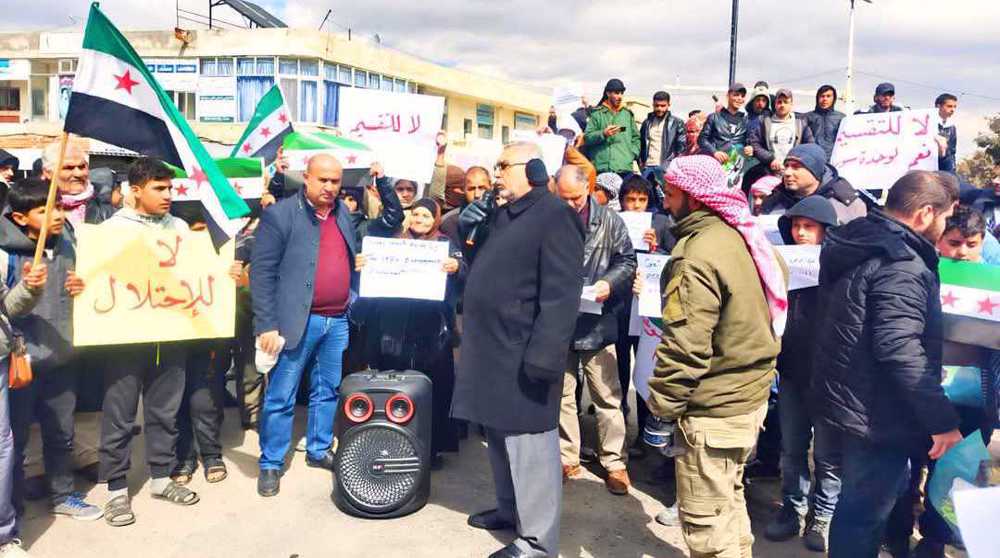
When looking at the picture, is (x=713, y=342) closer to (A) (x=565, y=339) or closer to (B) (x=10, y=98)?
(A) (x=565, y=339)

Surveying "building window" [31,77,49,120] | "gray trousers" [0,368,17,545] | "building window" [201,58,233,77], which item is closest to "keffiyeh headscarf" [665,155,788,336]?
"gray trousers" [0,368,17,545]

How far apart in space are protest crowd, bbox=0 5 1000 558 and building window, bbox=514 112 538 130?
42903 mm

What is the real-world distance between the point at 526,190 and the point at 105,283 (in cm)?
241

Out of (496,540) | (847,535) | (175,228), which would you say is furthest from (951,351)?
(175,228)

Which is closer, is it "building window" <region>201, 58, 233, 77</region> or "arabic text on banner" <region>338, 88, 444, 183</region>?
"arabic text on banner" <region>338, 88, 444, 183</region>

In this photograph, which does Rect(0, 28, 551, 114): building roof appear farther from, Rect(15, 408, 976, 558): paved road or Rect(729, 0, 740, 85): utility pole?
Rect(15, 408, 976, 558): paved road

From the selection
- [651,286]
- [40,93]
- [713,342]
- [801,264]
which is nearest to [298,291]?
[651,286]

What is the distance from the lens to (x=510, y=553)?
4004 mm

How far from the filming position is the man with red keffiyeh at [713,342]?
10.6 feet

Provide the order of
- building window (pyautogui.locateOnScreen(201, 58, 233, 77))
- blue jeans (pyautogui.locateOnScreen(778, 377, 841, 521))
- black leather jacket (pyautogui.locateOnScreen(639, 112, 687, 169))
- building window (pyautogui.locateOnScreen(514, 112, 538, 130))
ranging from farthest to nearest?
1. building window (pyautogui.locateOnScreen(514, 112, 538, 130))
2. building window (pyautogui.locateOnScreen(201, 58, 233, 77))
3. black leather jacket (pyautogui.locateOnScreen(639, 112, 687, 169))
4. blue jeans (pyautogui.locateOnScreen(778, 377, 841, 521))

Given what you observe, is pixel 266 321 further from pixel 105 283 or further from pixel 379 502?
pixel 379 502

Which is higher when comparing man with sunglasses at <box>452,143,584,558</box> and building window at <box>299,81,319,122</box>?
building window at <box>299,81,319,122</box>

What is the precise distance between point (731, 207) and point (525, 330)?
120cm

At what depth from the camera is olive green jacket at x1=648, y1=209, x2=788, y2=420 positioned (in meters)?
3.21
